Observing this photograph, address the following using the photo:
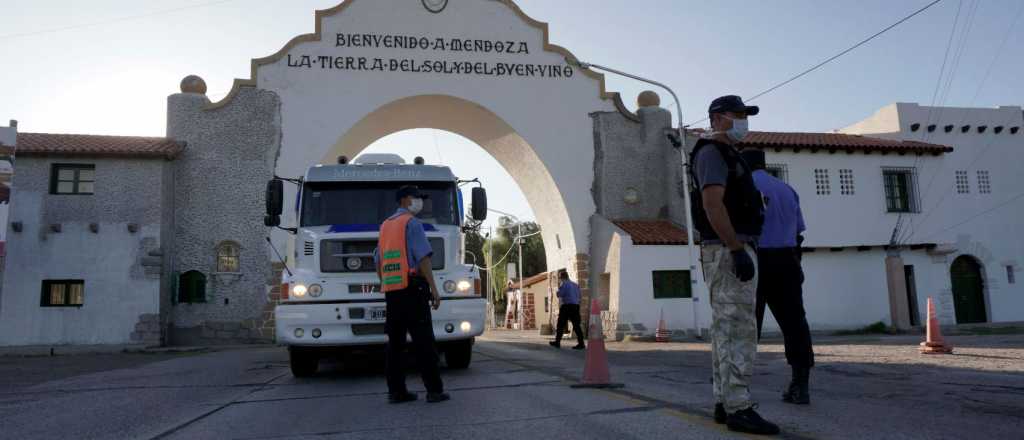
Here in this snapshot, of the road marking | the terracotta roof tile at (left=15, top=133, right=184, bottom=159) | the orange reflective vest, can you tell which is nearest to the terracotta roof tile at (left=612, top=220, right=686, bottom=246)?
the terracotta roof tile at (left=15, top=133, right=184, bottom=159)

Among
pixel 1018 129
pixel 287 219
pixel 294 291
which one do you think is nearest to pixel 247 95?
pixel 287 219

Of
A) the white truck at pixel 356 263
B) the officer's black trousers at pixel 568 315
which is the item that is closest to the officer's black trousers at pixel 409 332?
the white truck at pixel 356 263

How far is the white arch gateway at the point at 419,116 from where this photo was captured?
65.6 ft

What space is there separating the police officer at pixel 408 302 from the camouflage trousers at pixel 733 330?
262 centimetres

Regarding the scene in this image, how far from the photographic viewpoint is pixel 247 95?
20.6 m

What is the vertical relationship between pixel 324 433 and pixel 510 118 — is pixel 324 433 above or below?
below

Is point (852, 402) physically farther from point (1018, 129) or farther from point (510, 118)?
point (1018, 129)

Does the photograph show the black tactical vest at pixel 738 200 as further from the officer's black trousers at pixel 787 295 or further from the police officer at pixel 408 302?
the police officer at pixel 408 302

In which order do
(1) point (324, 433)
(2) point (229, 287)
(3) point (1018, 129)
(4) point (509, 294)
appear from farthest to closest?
(4) point (509, 294) → (3) point (1018, 129) → (2) point (229, 287) → (1) point (324, 433)

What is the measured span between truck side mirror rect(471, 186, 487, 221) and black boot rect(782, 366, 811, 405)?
521 cm

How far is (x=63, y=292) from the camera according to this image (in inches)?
732

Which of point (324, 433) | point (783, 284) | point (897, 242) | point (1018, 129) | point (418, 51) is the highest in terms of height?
point (418, 51)

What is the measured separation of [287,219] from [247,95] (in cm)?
389

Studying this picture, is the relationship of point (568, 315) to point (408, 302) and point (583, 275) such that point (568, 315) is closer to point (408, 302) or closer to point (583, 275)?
point (583, 275)
